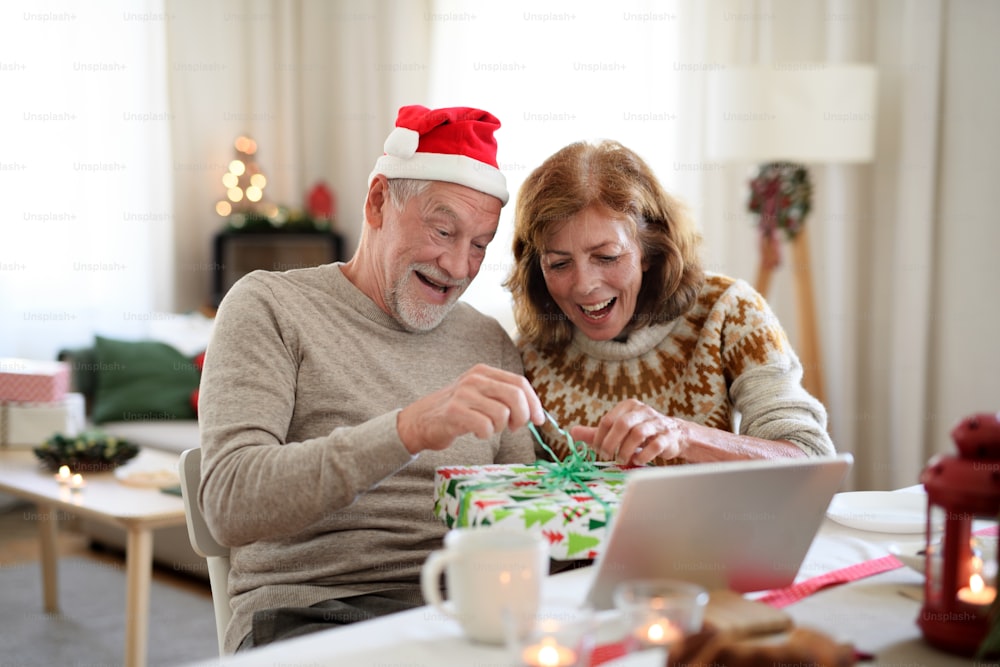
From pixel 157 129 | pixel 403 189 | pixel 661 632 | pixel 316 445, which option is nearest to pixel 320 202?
pixel 157 129

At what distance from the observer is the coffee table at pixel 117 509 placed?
2.50 meters

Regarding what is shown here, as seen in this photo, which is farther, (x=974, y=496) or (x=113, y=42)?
(x=113, y=42)

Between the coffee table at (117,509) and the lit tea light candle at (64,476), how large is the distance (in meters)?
0.02

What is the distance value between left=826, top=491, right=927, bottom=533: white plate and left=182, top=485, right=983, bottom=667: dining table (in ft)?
0.29

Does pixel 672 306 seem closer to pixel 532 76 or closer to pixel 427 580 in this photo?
pixel 427 580

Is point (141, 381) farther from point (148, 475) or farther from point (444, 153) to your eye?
point (444, 153)

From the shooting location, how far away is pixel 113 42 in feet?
16.8

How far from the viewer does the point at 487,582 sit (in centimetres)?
90

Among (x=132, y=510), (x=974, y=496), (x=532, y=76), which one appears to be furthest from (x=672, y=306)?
(x=532, y=76)

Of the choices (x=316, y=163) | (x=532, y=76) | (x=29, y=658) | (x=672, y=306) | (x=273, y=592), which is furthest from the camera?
(x=316, y=163)

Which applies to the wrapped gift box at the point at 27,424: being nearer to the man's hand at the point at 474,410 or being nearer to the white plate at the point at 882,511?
the man's hand at the point at 474,410

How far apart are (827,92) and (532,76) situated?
5.63 feet

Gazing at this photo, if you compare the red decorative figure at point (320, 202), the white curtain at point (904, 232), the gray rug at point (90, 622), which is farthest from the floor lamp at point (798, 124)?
the red decorative figure at point (320, 202)

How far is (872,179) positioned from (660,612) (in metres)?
3.02
